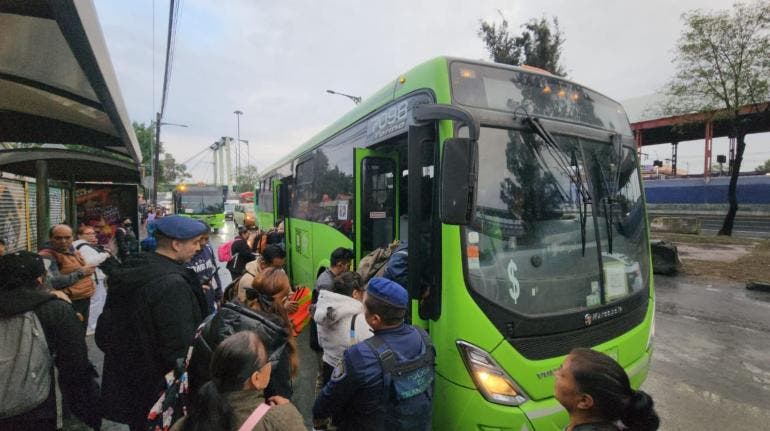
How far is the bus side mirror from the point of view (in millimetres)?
2387

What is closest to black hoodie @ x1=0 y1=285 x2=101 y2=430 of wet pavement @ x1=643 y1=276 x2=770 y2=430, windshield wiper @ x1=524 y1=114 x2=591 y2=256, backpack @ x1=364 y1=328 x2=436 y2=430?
backpack @ x1=364 y1=328 x2=436 y2=430

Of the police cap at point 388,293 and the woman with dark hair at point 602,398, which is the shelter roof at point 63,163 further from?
the woman with dark hair at point 602,398

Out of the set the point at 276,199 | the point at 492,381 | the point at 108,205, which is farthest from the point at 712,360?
the point at 108,205

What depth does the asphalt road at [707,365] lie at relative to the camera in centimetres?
390

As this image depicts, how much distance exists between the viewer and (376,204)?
462cm

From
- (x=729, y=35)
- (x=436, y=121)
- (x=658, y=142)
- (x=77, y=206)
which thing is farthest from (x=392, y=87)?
(x=658, y=142)

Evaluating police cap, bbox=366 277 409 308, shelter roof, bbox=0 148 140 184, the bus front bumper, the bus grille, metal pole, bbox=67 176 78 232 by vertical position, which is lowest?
the bus front bumper

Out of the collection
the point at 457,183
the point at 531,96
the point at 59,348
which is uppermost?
the point at 531,96

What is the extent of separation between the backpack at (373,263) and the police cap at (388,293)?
5.34ft

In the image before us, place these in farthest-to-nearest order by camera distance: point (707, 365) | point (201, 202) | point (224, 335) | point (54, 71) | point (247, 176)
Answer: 1. point (247, 176)
2. point (201, 202)
3. point (707, 365)
4. point (54, 71)
5. point (224, 335)

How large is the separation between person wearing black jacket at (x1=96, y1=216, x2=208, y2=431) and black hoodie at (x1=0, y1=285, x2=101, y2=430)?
18cm

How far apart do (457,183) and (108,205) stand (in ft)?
35.9

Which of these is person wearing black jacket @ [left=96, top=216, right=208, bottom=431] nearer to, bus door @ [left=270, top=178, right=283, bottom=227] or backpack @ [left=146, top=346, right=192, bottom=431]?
backpack @ [left=146, top=346, right=192, bottom=431]

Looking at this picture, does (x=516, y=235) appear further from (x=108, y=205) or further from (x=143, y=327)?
(x=108, y=205)
